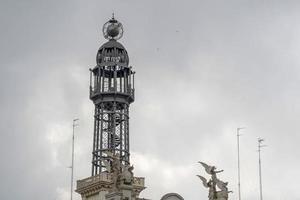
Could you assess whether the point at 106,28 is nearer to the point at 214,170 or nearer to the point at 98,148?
the point at 98,148

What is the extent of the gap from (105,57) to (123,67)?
9.02 feet

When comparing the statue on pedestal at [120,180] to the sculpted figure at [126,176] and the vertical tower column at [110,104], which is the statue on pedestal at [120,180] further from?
the vertical tower column at [110,104]

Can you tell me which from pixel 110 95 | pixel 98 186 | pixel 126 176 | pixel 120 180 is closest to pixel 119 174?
pixel 120 180

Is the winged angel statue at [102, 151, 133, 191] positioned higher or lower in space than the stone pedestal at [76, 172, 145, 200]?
lower

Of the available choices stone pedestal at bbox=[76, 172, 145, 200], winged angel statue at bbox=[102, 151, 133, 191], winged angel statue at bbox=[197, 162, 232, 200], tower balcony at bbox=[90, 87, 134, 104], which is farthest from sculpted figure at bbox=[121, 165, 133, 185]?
tower balcony at bbox=[90, 87, 134, 104]

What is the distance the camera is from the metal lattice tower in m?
114

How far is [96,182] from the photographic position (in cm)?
11050

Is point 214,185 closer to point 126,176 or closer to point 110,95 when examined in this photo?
point 126,176

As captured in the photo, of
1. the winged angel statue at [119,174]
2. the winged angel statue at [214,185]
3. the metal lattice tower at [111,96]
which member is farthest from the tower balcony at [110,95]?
the winged angel statue at [119,174]

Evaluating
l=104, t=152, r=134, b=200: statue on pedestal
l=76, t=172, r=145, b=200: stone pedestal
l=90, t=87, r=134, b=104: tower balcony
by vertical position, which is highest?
l=90, t=87, r=134, b=104: tower balcony

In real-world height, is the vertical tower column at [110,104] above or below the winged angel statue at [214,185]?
above

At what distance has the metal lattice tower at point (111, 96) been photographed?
11388cm

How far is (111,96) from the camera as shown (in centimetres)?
11550

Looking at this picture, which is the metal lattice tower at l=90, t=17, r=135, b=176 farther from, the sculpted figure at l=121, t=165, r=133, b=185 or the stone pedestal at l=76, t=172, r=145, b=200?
the sculpted figure at l=121, t=165, r=133, b=185
